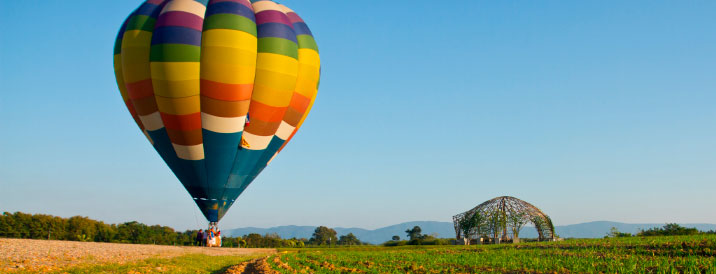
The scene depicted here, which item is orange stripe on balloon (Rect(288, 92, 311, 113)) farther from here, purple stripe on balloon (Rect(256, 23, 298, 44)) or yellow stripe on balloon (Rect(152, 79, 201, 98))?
yellow stripe on balloon (Rect(152, 79, 201, 98))

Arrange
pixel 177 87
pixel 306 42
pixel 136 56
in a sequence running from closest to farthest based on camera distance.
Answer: pixel 177 87 < pixel 136 56 < pixel 306 42

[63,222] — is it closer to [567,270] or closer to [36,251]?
[36,251]

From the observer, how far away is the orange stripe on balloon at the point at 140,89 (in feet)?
83.1

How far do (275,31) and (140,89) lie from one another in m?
8.09

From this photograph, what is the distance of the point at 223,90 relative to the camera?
82.1 ft

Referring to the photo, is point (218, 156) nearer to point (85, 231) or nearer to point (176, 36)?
point (176, 36)

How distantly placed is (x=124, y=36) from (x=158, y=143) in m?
6.34

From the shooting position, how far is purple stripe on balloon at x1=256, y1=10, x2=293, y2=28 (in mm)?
27375

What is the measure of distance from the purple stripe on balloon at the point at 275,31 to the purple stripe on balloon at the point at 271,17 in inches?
14.3

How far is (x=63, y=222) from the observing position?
69125 mm

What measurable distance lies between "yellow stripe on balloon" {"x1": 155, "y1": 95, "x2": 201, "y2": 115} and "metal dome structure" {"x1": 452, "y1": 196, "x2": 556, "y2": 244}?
1340 inches

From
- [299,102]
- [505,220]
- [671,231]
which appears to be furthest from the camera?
[505,220]

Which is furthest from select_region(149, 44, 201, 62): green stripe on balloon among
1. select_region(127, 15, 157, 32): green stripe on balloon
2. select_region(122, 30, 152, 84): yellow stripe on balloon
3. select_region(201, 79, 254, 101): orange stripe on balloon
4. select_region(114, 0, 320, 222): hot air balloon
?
select_region(127, 15, 157, 32): green stripe on balloon

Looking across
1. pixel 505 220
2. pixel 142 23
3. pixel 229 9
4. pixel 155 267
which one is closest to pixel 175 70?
pixel 142 23
